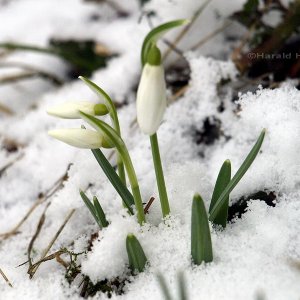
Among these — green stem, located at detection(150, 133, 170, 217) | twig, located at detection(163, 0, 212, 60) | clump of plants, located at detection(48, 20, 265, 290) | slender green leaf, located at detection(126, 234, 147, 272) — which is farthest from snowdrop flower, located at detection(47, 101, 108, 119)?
twig, located at detection(163, 0, 212, 60)

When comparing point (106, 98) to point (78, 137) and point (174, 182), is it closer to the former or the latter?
point (78, 137)

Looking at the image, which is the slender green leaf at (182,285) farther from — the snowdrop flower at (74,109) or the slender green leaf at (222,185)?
the snowdrop flower at (74,109)

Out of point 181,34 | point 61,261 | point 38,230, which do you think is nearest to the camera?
point 61,261

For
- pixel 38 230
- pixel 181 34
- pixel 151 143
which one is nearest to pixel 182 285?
pixel 151 143

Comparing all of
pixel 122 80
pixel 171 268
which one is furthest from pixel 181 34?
pixel 171 268

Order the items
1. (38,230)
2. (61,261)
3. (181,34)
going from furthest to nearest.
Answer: (181,34)
(38,230)
(61,261)

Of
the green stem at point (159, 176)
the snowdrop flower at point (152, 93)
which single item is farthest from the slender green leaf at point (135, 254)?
the snowdrop flower at point (152, 93)
